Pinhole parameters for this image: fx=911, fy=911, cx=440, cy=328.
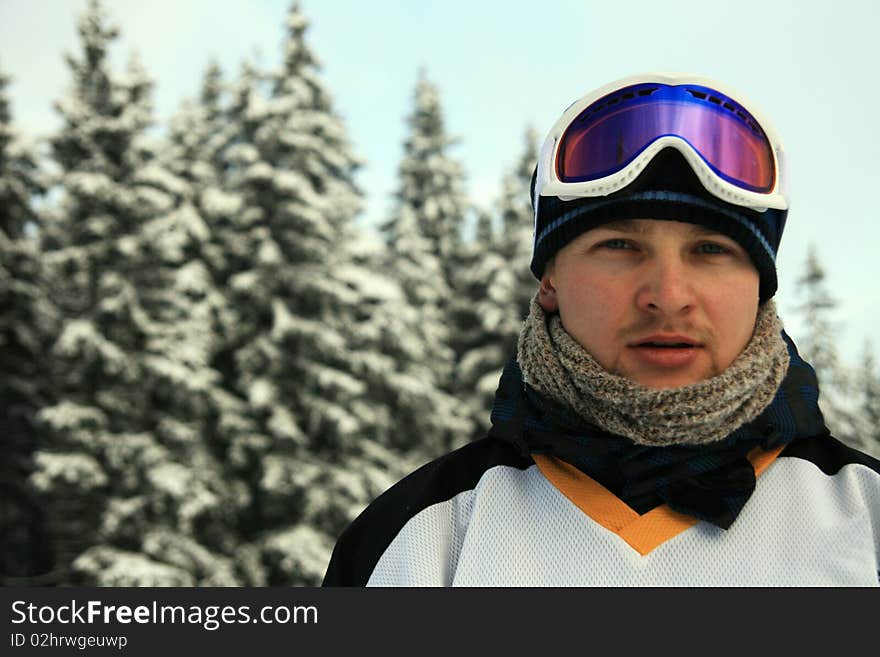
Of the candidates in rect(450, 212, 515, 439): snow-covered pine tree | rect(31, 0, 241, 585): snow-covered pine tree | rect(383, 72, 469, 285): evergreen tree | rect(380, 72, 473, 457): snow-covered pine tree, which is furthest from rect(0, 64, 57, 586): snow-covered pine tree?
rect(450, 212, 515, 439): snow-covered pine tree

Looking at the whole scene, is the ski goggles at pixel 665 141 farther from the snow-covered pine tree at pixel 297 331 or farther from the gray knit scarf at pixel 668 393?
the snow-covered pine tree at pixel 297 331

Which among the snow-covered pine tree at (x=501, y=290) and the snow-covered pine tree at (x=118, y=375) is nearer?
the snow-covered pine tree at (x=118, y=375)

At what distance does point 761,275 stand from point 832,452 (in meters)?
0.52

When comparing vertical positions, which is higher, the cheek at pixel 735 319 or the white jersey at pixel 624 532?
the cheek at pixel 735 319

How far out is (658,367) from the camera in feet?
7.86

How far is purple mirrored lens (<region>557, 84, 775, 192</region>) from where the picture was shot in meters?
2.56

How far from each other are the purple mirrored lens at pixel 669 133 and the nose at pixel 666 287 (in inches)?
13.2

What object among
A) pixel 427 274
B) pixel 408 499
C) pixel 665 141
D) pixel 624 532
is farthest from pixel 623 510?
pixel 427 274

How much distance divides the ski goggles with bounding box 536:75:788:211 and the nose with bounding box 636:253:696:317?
9.9 inches

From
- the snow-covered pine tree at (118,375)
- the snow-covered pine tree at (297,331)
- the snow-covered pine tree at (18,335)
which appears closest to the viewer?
the snow-covered pine tree at (118,375)

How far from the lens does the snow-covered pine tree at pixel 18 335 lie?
81.6 feet

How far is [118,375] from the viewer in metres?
22.2

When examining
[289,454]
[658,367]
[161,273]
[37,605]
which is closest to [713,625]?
[658,367]

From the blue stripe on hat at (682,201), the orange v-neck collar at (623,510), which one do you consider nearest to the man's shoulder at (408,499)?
the orange v-neck collar at (623,510)
